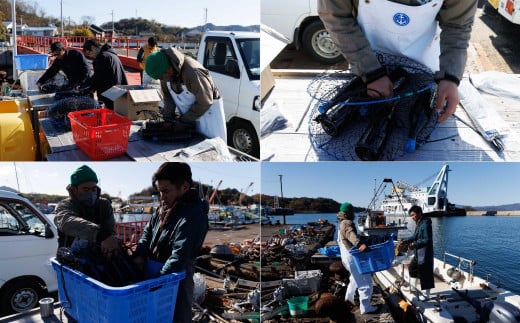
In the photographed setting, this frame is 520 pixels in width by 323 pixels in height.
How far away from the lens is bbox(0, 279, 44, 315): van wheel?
104 inches

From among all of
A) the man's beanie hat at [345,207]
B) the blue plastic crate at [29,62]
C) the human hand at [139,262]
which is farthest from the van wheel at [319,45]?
the blue plastic crate at [29,62]

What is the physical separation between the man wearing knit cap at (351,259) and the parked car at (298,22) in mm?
1728

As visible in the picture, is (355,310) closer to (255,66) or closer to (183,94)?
(183,94)

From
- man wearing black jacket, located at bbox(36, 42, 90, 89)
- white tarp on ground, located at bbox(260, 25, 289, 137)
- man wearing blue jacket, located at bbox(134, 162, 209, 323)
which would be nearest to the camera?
man wearing blue jacket, located at bbox(134, 162, 209, 323)

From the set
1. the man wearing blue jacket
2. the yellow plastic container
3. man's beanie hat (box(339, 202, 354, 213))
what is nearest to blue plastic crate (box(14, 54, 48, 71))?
the yellow plastic container

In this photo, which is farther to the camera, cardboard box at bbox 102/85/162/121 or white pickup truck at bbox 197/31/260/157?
white pickup truck at bbox 197/31/260/157

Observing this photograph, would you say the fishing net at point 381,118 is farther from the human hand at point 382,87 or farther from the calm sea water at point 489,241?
the calm sea water at point 489,241

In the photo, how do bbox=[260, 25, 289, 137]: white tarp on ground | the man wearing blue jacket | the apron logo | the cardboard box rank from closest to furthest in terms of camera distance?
the man wearing blue jacket → the apron logo → bbox=[260, 25, 289, 137]: white tarp on ground → the cardboard box

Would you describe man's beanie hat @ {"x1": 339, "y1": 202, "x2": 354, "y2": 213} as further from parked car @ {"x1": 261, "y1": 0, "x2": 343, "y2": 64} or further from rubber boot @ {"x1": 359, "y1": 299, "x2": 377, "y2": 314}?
parked car @ {"x1": 261, "y1": 0, "x2": 343, "y2": 64}

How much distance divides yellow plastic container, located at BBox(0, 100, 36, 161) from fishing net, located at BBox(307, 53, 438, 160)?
5.00ft

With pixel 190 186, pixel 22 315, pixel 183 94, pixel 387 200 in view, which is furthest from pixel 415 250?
pixel 22 315

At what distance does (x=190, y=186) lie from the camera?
1.88 metres

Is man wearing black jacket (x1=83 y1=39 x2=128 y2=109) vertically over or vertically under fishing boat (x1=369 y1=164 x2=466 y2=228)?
over

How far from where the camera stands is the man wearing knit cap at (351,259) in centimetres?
239
